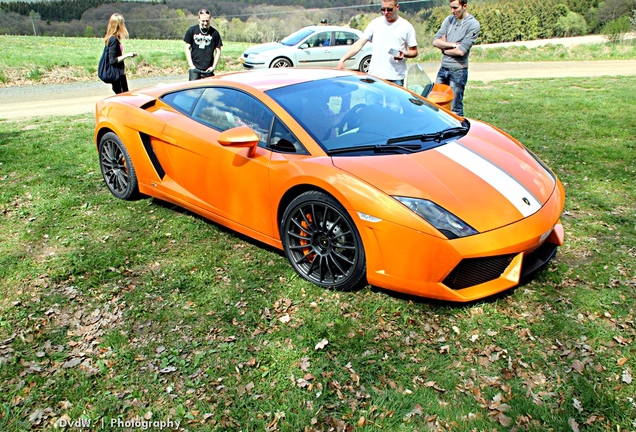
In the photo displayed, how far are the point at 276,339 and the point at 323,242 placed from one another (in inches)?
29.1

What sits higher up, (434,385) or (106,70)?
(106,70)

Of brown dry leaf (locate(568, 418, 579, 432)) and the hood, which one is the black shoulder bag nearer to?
the hood

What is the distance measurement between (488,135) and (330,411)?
261 centimetres

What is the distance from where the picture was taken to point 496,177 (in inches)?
139

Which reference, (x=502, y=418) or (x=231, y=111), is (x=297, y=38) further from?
(x=502, y=418)

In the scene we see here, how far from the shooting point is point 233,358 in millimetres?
3082

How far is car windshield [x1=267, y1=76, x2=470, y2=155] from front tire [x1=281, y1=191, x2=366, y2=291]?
42 centimetres

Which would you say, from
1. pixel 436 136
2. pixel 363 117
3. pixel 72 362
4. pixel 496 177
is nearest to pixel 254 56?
pixel 363 117

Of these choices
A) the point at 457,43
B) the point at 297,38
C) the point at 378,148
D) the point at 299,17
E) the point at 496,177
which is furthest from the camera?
the point at 299,17

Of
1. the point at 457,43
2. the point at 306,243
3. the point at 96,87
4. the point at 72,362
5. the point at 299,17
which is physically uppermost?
the point at 457,43

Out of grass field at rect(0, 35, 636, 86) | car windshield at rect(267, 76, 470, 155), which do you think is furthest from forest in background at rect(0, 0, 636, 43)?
car windshield at rect(267, 76, 470, 155)

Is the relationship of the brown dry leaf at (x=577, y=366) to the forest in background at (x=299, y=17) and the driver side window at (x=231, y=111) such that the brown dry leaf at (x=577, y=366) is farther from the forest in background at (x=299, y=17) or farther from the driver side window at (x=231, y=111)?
the forest in background at (x=299, y=17)

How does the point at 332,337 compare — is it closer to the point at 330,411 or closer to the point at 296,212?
the point at 330,411

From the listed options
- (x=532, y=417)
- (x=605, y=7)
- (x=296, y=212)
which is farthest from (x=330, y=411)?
(x=605, y=7)
